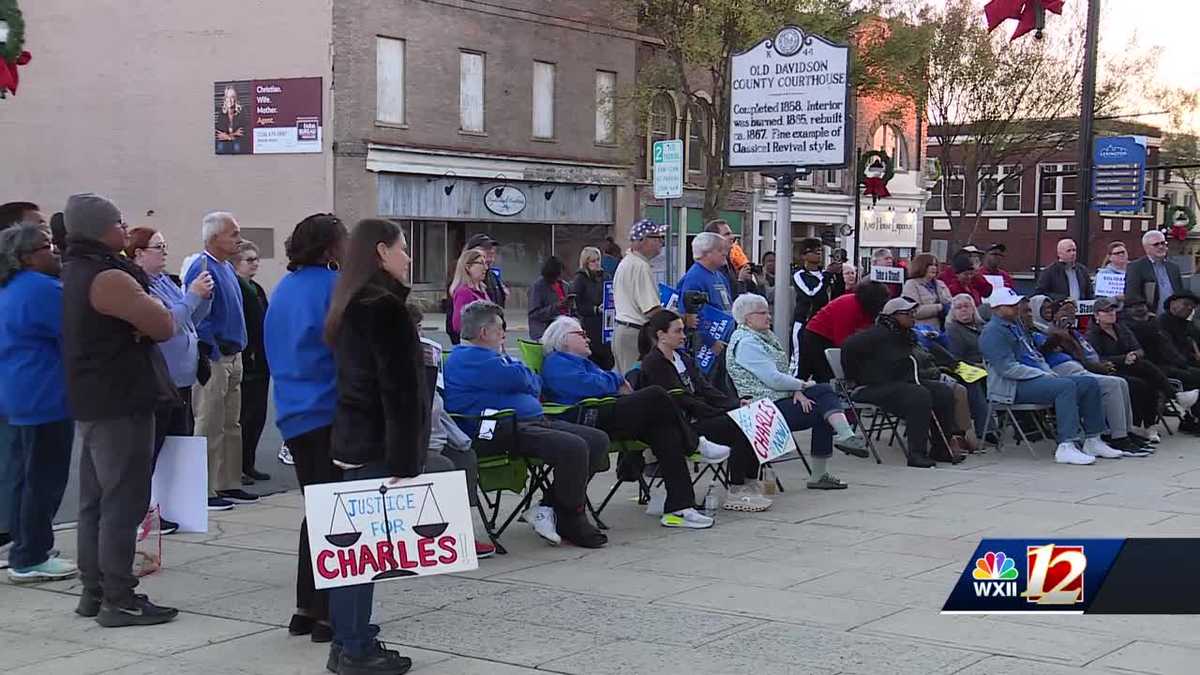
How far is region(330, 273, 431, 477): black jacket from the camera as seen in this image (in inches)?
224

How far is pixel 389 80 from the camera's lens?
33.5 m

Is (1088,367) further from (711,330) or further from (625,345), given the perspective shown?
(625,345)

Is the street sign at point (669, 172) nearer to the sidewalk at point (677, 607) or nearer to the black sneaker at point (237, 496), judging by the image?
the sidewalk at point (677, 607)

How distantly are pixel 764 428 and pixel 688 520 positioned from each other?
3.23 feet

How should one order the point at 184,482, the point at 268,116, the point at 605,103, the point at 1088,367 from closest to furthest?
1. the point at 184,482
2. the point at 1088,367
3. the point at 268,116
4. the point at 605,103

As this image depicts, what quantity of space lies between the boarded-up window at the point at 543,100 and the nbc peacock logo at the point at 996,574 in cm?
3315

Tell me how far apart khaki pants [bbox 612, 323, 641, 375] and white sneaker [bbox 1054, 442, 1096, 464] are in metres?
3.75

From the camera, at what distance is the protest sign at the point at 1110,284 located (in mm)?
15438

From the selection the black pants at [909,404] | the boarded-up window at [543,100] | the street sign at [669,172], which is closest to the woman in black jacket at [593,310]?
the street sign at [669,172]

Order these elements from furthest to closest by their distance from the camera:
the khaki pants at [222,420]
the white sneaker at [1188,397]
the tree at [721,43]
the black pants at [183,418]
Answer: the tree at [721,43], the white sneaker at [1188,397], the khaki pants at [222,420], the black pants at [183,418]

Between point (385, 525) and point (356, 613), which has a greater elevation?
point (385, 525)

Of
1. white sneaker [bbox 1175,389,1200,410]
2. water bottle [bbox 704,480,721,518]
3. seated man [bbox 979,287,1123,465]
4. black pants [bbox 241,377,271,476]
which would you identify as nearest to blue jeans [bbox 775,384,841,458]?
water bottle [bbox 704,480,721,518]

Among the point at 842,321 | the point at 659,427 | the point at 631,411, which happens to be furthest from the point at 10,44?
the point at 659,427

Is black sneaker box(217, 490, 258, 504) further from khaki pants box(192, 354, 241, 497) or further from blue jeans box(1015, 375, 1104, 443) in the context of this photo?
blue jeans box(1015, 375, 1104, 443)
